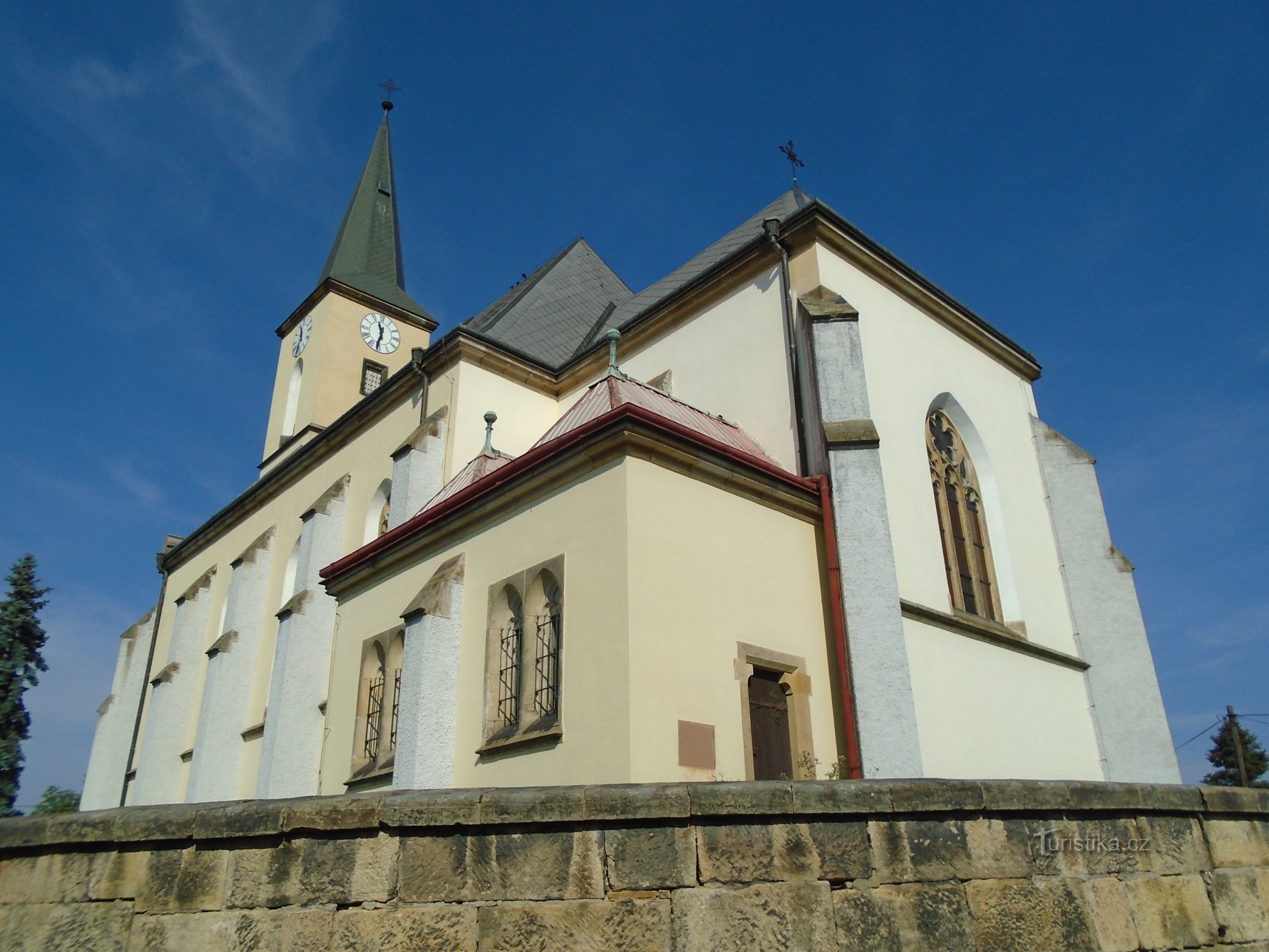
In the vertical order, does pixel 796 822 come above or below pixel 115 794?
below

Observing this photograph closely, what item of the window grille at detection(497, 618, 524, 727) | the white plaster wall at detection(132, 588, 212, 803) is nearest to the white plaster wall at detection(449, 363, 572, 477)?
the window grille at detection(497, 618, 524, 727)

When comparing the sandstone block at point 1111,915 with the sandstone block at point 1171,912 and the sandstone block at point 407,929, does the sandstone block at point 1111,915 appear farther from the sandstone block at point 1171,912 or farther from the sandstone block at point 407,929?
the sandstone block at point 407,929

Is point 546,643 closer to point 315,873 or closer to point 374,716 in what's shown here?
point 374,716

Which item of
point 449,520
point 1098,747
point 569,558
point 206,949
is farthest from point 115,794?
point 206,949

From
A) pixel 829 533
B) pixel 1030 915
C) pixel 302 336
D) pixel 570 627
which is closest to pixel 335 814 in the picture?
pixel 1030 915

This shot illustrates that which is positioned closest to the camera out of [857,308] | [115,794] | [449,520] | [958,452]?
[449,520]

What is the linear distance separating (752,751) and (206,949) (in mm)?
5960

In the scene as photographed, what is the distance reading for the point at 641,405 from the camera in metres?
10.7

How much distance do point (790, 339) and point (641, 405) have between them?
8.98 ft

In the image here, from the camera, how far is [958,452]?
13.9 metres

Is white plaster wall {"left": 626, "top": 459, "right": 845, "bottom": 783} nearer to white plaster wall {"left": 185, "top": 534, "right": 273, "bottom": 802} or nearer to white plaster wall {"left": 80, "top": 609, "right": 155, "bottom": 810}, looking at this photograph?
white plaster wall {"left": 185, "top": 534, "right": 273, "bottom": 802}

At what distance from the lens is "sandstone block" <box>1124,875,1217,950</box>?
13.7 feet

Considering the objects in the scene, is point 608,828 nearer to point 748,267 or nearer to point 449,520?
point 449,520

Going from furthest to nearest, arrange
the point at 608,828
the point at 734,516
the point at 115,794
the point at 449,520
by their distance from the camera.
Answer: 1. the point at 115,794
2. the point at 449,520
3. the point at 734,516
4. the point at 608,828
